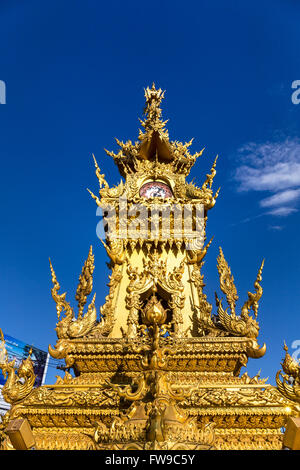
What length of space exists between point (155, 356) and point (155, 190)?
8873 millimetres

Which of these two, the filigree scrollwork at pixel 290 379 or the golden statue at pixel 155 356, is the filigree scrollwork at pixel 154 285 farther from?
the filigree scrollwork at pixel 290 379

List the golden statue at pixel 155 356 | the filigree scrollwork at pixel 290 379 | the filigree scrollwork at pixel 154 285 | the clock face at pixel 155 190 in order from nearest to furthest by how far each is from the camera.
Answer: the golden statue at pixel 155 356 < the filigree scrollwork at pixel 290 379 < the filigree scrollwork at pixel 154 285 < the clock face at pixel 155 190

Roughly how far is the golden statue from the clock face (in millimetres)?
76

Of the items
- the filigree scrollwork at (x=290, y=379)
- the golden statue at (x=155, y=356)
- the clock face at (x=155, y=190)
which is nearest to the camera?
the golden statue at (x=155, y=356)

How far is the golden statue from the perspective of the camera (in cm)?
549

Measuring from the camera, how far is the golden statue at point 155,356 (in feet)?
18.0

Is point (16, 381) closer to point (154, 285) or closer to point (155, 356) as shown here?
point (155, 356)

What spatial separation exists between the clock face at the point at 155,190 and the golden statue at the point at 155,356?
76mm

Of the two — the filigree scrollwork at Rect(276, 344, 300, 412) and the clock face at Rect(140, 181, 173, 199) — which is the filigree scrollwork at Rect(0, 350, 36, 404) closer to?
the filigree scrollwork at Rect(276, 344, 300, 412)

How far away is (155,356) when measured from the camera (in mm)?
5820

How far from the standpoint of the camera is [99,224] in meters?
12.3

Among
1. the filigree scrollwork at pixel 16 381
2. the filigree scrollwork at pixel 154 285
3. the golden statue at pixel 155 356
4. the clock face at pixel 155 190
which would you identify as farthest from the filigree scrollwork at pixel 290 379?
the clock face at pixel 155 190

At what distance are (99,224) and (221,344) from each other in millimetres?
6673

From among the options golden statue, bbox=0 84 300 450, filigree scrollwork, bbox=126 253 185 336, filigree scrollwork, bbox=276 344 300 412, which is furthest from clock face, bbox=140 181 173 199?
filigree scrollwork, bbox=276 344 300 412
